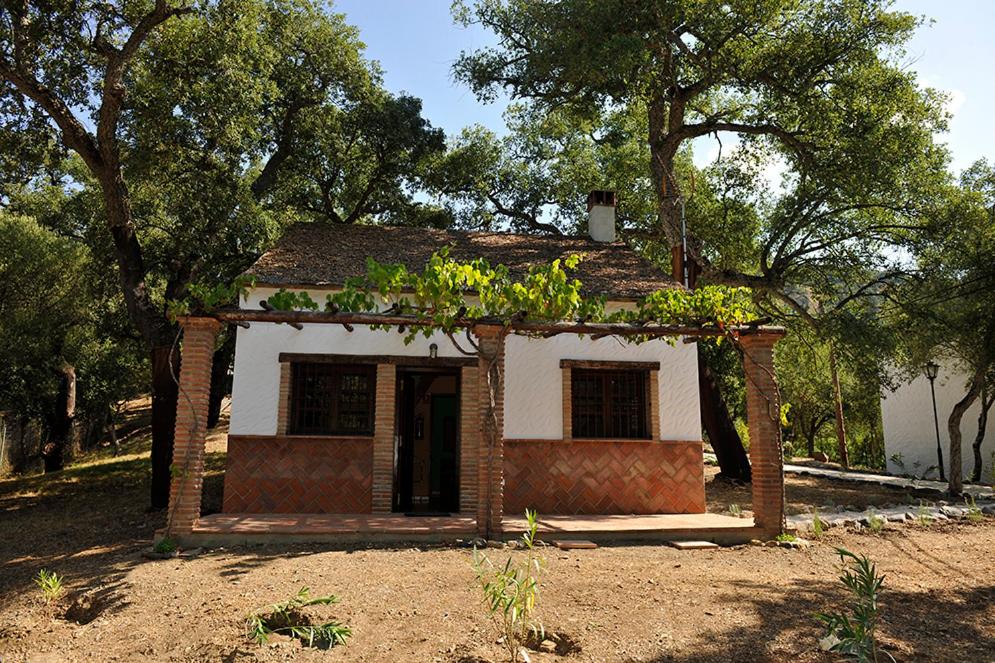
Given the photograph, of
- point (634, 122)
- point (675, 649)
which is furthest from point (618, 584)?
point (634, 122)

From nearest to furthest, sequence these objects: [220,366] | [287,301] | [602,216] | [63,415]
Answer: [287,301]
[602,216]
[63,415]
[220,366]

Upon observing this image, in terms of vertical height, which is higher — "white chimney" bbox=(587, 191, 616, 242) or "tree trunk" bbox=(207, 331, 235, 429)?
"white chimney" bbox=(587, 191, 616, 242)

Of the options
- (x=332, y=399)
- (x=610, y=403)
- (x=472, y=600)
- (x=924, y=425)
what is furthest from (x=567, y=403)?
(x=924, y=425)

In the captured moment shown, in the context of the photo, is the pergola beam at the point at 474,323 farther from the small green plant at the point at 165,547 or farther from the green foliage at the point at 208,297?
the small green plant at the point at 165,547

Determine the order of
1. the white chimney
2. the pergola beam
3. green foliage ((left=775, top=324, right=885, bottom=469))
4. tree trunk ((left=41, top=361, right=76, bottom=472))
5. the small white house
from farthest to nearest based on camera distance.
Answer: green foliage ((left=775, top=324, right=885, bottom=469))
tree trunk ((left=41, top=361, right=76, bottom=472))
the white chimney
the small white house
the pergola beam

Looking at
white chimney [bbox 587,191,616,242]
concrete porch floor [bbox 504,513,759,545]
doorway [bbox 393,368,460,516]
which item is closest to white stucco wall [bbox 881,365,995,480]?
white chimney [bbox 587,191,616,242]

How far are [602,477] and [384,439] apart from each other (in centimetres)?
338

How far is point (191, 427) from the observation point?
6.91m

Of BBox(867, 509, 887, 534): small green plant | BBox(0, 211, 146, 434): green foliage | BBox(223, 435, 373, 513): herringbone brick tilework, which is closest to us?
BBox(867, 509, 887, 534): small green plant

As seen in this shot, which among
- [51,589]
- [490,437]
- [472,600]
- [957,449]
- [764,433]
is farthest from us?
[957,449]

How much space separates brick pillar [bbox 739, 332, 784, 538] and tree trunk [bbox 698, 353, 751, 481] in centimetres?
586

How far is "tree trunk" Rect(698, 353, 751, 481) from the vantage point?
13930 millimetres

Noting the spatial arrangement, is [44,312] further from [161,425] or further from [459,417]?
[459,417]

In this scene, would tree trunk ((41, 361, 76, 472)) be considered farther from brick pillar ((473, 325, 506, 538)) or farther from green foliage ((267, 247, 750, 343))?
brick pillar ((473, 325, 506, 538))
